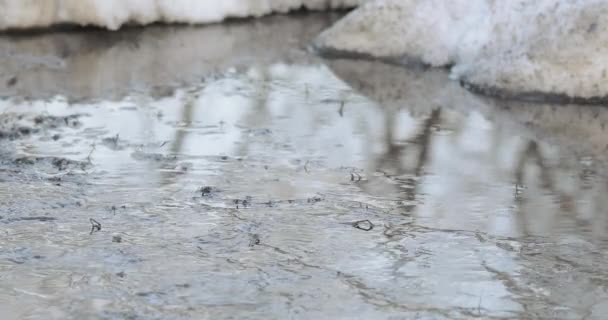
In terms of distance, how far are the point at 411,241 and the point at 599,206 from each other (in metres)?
1.57

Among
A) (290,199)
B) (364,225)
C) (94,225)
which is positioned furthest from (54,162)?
(364,225)

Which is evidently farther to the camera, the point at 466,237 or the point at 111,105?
the point at 111,105

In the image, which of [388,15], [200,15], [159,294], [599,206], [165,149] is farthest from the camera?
[200,15]

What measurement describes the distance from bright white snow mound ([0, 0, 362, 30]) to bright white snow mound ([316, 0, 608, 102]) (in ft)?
8.91

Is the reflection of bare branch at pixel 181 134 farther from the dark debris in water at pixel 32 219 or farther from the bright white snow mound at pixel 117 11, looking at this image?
the bright white snow mound at pixel 117 11

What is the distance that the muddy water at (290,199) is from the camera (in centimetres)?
480

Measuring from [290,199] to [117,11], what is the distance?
7986 millimetres

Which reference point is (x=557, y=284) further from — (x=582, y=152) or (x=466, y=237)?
(x=582, y=152)

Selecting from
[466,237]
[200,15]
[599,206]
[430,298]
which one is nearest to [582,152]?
[599,206]

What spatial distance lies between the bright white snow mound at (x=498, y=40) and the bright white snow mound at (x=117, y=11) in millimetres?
2714

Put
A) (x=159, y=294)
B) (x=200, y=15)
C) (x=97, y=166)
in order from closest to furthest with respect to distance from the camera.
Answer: (x=159, y=294) < (x=97, y=166) < (x=200, y=15)

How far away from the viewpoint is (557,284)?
501 cm

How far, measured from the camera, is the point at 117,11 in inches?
533

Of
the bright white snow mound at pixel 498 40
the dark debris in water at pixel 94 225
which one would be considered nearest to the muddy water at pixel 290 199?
the dark debris in water at pixel 94 225
